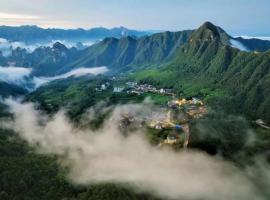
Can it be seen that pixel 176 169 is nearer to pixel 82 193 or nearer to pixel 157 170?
pixel 157 170

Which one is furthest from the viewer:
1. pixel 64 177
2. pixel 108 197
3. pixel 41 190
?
pixel 64 177

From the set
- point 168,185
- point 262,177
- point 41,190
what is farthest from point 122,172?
point 262,177

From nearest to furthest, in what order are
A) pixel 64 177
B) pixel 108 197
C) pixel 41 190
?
pixel 108 197 → pixel 41 190 → pixel 64 177

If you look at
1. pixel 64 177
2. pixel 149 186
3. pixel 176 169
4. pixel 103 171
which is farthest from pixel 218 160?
pixel 64 177

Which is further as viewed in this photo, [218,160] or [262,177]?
[218,160]

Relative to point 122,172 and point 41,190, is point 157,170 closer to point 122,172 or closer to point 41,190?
point 122,172

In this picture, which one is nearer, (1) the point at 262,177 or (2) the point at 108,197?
(2) the point at 108,197

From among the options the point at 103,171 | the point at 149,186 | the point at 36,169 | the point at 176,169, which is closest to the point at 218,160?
the point at 176,169

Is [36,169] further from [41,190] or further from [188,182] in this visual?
[188,182]
